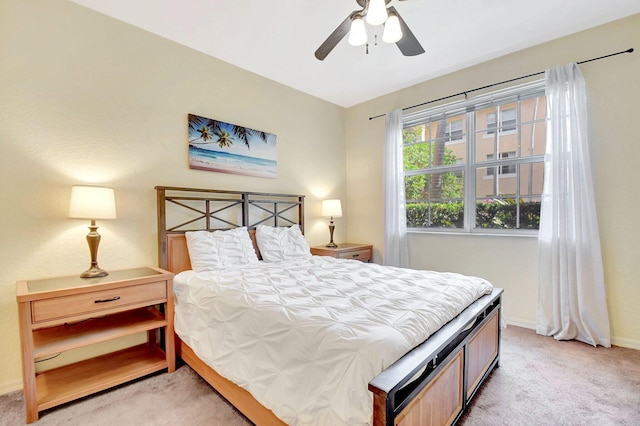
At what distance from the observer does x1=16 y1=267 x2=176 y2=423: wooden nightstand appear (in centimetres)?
172

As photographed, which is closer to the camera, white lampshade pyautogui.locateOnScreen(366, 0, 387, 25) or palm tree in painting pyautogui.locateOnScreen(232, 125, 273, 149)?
white lampshade pyautogui.locateOnScreen(366, 0, 387, 25)

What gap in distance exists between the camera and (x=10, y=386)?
204cm

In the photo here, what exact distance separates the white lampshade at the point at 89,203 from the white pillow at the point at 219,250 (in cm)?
71

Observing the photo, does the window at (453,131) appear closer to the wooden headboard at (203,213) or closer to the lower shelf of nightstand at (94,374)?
the wooden headboard at (203,213)

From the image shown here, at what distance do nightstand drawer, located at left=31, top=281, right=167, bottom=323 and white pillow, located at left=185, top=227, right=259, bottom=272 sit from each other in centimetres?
42

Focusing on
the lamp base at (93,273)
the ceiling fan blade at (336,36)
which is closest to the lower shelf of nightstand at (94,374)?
the lamp base at (93,273)

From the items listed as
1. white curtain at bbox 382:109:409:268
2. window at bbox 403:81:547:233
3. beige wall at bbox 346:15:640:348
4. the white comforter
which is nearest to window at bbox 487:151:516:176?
window at bbox 403:81:547:233

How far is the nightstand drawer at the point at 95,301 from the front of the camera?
175cm

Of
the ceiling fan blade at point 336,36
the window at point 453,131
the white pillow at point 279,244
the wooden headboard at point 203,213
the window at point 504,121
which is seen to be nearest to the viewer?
the ceiling fan blade at point 336,36

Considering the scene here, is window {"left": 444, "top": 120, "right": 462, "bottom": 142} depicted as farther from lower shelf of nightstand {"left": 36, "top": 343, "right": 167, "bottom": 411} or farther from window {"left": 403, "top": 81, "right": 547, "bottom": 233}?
lower shelf of nightstand {"left": 36, "top": 343, "right": 167, "bottom": 411}

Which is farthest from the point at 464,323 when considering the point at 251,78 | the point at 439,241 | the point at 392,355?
the point at 251,78

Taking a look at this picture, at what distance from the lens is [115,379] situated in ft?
6.69

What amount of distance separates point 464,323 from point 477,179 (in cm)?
234

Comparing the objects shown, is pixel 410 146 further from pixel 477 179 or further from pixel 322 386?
pixel 322 386
